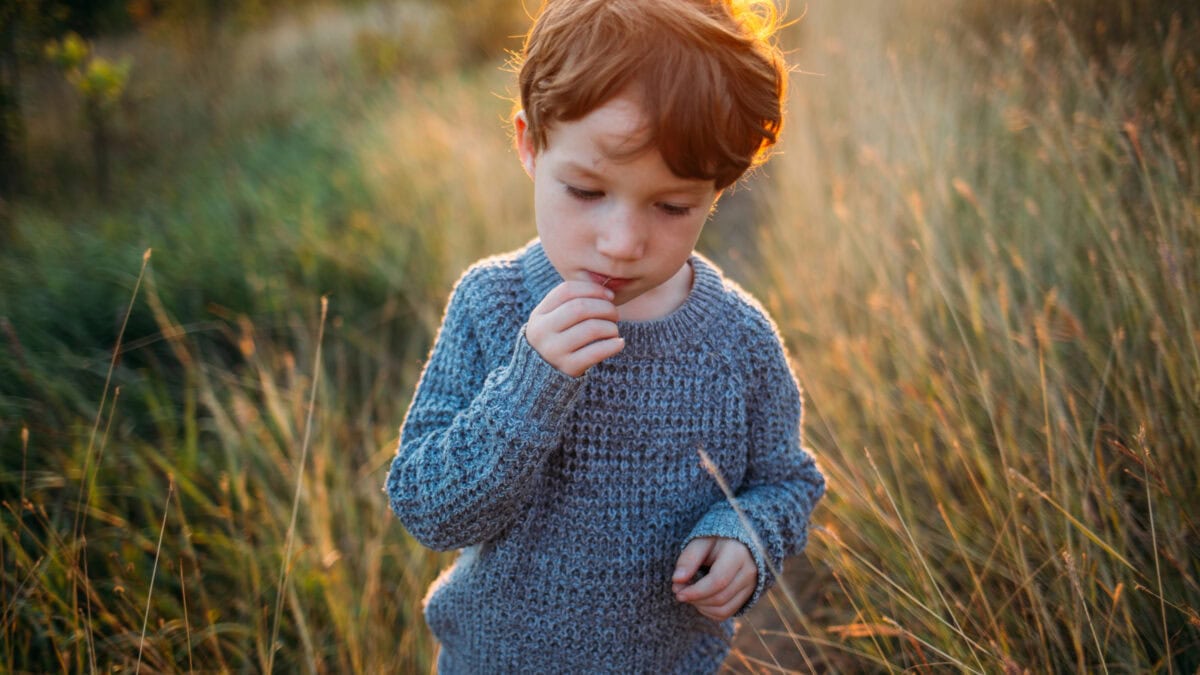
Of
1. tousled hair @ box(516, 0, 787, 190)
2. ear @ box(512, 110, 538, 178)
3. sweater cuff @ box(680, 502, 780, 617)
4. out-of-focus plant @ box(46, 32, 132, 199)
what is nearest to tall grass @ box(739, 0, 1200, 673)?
sweater cuff @ box(680, 502, 780, 617)

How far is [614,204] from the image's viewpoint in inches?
44.9

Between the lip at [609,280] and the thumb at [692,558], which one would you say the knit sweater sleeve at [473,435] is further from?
the thumb at [692,558]

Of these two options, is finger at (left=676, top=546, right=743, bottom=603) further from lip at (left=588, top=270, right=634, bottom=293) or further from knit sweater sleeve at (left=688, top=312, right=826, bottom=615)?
lip at (left=588, top=270, right=634, bottom=293)

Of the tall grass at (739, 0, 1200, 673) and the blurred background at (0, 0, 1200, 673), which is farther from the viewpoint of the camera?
the blurred background at (0, 0, 1200, 673)

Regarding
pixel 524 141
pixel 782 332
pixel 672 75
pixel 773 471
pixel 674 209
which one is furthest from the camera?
pixel 782 332

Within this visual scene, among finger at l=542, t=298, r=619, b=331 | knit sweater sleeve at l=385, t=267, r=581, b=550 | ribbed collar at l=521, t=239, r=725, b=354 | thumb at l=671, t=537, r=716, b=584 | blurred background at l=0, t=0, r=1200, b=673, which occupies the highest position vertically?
finger at l=542, t=298, r=619, b=331

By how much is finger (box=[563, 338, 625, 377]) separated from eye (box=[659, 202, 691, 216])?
8.4 inches

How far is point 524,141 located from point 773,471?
77 cm

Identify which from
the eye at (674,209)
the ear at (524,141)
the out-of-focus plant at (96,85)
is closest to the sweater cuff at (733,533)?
the eye at (674,209)

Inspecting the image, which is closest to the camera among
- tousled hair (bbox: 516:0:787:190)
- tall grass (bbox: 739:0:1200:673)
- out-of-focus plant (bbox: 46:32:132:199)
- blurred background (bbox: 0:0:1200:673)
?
tousled hair (bbox: 516:0:787:190)

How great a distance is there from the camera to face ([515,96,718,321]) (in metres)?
1.09

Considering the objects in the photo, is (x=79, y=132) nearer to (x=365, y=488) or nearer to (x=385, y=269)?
(x=385, y=269)

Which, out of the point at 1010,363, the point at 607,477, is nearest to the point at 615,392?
the point at 607,477

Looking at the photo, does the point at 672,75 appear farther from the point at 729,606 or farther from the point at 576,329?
the point at 729,606
